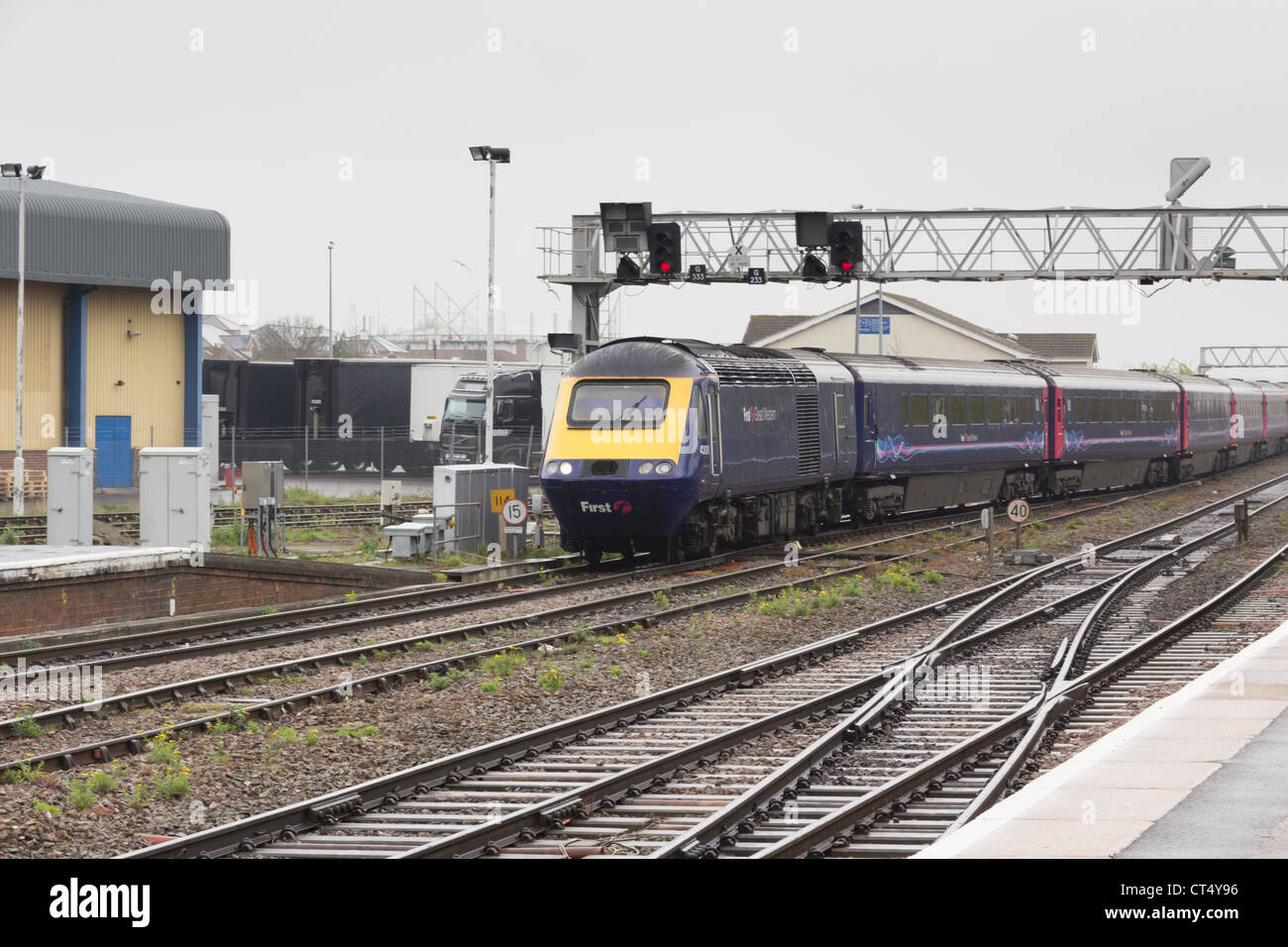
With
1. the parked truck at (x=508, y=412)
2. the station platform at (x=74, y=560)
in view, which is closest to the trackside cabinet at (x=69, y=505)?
the station platform at (x=74, y=560)

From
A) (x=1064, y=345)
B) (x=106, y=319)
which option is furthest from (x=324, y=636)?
(x=1064, y=345)

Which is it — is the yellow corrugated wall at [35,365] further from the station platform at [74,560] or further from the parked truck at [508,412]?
the station platform at [74,560]

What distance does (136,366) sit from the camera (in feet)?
167

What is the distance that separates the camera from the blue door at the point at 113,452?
4938cm

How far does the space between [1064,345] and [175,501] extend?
3664 inches

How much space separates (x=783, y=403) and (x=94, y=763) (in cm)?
1827

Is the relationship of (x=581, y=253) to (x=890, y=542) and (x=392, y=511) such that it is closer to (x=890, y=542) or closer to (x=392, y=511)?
(x=392, y=511)

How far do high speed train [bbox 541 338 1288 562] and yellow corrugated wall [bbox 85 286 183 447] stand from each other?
81.9 ft

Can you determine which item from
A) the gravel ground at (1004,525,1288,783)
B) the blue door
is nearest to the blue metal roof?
the blue door

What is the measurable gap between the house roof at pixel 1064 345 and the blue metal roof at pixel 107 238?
6829 cm

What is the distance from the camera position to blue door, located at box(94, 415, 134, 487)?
49.4 metres

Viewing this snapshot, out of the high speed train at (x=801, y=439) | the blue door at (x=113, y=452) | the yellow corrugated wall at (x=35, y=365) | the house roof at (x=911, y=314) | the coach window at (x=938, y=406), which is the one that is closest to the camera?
the high speed train at (x=801, y=439)

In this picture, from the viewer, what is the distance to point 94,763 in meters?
12.0

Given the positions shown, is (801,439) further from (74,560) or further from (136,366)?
(136,366)
